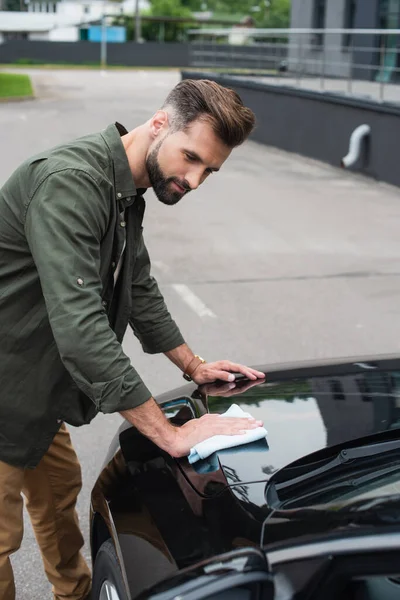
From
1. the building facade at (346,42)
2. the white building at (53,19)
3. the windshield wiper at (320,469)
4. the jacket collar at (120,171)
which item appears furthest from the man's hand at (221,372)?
the white building at (53,19)

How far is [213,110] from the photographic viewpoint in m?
2.26

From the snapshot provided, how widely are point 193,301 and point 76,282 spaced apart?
4.84 metres

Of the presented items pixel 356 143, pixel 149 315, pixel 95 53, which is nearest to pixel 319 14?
pixel 356 143

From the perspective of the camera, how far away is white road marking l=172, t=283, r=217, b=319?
22.1 ft

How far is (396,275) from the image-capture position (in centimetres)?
798

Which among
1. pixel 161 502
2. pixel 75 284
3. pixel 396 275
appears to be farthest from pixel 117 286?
pixel 396 275

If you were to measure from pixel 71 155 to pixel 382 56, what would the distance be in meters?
11.5

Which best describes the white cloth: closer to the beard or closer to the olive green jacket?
the olive green jacket

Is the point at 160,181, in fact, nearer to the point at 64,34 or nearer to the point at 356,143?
the point at 356,143

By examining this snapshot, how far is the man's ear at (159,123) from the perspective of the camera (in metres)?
2.34

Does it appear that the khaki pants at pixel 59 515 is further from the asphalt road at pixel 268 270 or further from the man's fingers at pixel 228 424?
the man's fingers at pixel 228 424

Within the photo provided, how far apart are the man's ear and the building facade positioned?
35.6 ft

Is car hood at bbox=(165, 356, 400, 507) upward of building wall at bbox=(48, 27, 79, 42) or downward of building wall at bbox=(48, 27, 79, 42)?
downward

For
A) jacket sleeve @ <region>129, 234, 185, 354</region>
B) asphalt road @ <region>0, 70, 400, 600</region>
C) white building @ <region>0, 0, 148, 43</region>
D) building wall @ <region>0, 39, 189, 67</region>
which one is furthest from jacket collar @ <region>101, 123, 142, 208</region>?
white building @ <region>0, 0, 148, 43</region>
